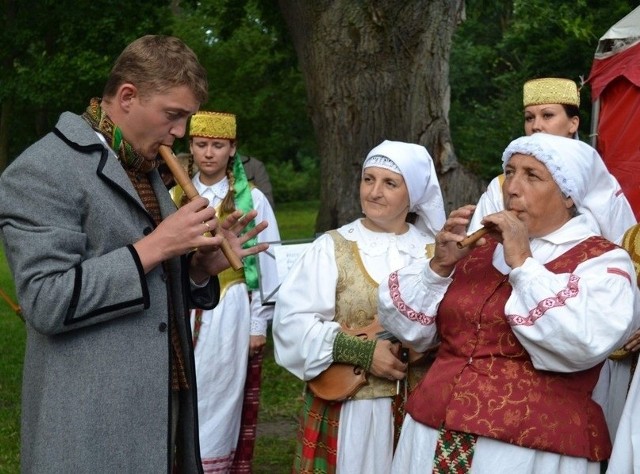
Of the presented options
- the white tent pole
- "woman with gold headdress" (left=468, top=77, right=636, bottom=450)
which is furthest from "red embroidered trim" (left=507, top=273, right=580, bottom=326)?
the white tent pole

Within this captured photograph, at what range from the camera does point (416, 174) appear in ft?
15.4

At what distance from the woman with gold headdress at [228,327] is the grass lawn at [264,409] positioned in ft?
2.68

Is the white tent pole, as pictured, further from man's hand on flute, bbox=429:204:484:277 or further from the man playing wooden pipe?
the man playing wooden pipe

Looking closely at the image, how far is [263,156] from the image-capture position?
23906 millimetres

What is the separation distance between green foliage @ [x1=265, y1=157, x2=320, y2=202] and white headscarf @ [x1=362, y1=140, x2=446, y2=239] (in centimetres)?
3265

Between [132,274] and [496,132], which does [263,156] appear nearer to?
[496,132]

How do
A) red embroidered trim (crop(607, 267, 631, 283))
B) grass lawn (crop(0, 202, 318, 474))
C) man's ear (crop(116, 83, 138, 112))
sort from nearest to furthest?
man's ear (crop(116, 83, 138, 112)) < red embroidered trim (crop(607, 267, 631, 283)) < grass lawn (crop(0, 202, 318, 474))

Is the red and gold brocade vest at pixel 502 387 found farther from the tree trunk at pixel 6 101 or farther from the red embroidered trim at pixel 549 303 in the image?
the tree trunk at pixel 6 101

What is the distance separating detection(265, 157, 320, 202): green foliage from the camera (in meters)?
37.9

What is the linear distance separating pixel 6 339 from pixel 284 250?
6.99 meters

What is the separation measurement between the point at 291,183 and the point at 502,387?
34.7 metres

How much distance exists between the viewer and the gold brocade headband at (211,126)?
6.23m

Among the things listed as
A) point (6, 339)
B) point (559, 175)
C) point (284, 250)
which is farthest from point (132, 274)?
point (6, 339)

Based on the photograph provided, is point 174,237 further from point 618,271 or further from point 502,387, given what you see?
point 618,271
